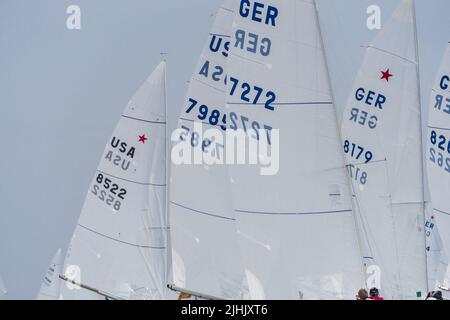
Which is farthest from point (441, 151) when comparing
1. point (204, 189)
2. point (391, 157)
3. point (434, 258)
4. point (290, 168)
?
point (434, 258)

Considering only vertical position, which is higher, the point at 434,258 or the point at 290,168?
the point at 290,168

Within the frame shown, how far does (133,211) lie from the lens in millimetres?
22344

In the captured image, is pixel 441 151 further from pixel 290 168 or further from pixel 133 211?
pixel 133 211

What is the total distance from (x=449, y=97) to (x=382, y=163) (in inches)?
75.3

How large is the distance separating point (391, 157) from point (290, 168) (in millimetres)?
6519

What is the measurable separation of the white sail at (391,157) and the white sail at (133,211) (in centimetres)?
406

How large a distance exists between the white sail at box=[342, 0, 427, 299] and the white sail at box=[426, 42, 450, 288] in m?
0.26

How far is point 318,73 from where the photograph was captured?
48.4 ft

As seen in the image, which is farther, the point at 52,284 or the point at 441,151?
the point at 52,284

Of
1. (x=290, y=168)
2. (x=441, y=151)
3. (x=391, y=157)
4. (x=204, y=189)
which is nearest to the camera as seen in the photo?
(x=290, y=168)

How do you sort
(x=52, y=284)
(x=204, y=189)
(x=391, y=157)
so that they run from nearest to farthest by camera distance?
(x=204, y=189) → (x=391, y=157) → (x=52, y=284)

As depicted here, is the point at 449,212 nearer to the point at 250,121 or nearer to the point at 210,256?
the point at 210,256

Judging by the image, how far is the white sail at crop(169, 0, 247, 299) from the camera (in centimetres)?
1991
